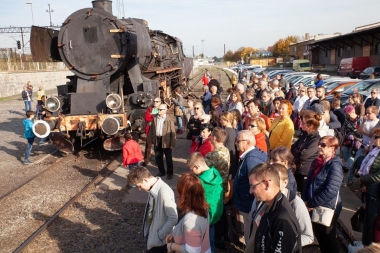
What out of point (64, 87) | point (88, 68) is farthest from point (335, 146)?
point (64, 87)

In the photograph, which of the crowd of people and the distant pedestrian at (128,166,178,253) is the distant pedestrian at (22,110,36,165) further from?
the distant pedestrian at (128,166,178,253)

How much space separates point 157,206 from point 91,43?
6085mm

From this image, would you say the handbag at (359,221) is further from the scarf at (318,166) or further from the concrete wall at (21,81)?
the concrete wall at (21,81)

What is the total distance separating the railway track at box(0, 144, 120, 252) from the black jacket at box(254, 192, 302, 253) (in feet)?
11.0

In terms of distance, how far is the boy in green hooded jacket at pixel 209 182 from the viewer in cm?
360

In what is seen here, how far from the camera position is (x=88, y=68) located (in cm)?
840

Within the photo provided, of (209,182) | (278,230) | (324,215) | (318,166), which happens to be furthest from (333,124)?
(278,230)

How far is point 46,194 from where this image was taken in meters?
6.48

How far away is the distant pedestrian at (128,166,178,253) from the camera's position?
10.7 ft

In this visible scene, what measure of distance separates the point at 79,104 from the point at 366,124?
591 cm

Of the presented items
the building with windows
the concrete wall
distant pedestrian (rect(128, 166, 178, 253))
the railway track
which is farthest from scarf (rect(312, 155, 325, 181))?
the concrete wall

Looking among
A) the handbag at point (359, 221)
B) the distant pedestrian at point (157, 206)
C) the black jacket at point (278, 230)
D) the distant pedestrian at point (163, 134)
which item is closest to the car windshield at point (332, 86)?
the distant pedestrian at point (163, 134)

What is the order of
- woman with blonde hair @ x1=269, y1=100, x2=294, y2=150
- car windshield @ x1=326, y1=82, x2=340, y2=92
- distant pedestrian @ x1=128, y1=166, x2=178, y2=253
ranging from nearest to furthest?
distant pedestrian @ x1=128, y1=166, x2=178, y2=253
woman with blonde hair @ x1=269, y1=100, x2=294, y2=150
car windshield @ x1=326, y1=82, x2=340, y2=92

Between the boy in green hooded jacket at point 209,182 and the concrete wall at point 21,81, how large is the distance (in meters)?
25.9
